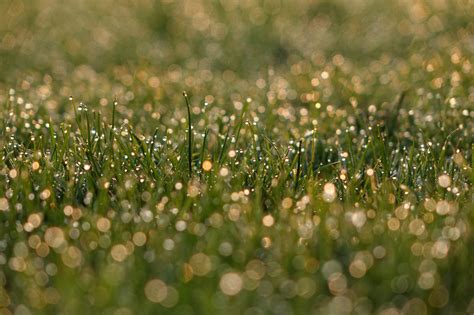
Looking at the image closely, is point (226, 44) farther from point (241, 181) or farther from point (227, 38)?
point (241, 181)

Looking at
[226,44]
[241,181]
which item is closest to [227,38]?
[226,44]

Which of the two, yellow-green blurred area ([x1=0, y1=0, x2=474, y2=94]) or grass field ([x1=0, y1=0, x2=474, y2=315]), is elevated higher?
yellow-green blurred area ([x1=0, y1=0, x2=474, y2=94])

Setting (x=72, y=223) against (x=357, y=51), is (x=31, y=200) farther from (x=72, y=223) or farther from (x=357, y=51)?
(x=357, y=51)

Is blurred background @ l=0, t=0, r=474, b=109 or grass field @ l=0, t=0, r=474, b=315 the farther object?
blurred background @ l=0, t=0, r=474, b=109

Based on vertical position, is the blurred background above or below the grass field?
above

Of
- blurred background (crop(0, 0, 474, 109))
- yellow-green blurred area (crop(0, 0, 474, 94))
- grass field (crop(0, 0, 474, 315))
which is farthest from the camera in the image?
yellow-green blurred area (crop(0, 0, 474, 94))

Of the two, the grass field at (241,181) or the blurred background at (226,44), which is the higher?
the blurred background at (226,44)

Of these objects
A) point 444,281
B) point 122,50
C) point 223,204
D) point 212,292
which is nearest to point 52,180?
point 223,204

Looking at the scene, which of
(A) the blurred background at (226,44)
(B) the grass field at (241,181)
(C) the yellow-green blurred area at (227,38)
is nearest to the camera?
(B) the grass field at (241,181)

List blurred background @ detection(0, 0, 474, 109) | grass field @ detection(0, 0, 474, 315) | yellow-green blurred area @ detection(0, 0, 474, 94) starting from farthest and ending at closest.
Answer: yellow-green blurred area @ detection(0, 0, 474, 94)
blurred background @ detection(0, 0, 474, 109)
grass field @ detection(0, 0, 474, 315)
